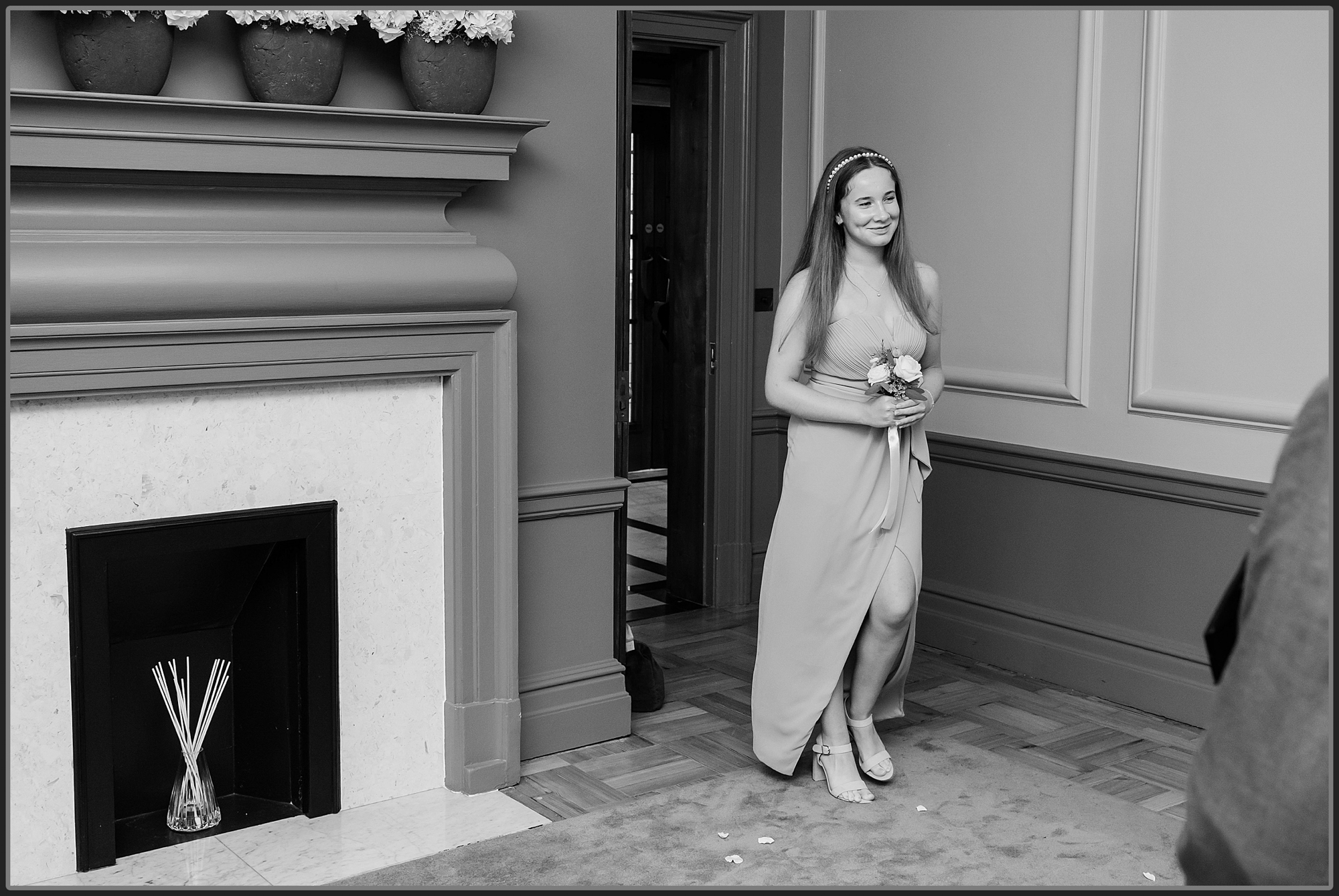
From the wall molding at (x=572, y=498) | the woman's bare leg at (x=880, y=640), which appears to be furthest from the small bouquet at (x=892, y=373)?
the wall molding at (x=572, y=498)

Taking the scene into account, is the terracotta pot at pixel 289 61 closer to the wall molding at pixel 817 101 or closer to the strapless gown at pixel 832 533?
the strapless gown at pixel 832 533

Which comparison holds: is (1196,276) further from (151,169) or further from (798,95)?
(151,169)

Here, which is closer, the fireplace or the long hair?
the fireplace

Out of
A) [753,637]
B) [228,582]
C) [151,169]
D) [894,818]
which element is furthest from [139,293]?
[753,637]

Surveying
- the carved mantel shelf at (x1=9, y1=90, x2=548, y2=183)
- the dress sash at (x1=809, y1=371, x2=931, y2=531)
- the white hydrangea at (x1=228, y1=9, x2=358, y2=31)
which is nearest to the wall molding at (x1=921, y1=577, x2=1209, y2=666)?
the dress sash at (x1=809, y1=371, x2=931, y2=531)

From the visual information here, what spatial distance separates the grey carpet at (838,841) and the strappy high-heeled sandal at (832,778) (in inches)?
1.2

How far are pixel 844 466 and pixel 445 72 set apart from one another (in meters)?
1.35

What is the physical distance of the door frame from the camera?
16.7 ft

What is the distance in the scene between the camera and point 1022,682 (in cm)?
438

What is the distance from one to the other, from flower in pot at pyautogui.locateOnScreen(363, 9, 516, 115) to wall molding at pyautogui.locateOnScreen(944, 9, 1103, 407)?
196 cm

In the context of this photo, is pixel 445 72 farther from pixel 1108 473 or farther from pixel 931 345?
pixel 1108 473

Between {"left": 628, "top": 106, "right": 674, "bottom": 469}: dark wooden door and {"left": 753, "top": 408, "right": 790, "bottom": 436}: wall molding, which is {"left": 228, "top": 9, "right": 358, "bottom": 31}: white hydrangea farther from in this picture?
{"left": 628, "top": 106, "right": 674, "bottom": 469}: dark wooden door

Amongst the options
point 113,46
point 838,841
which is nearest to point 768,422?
point 838,841

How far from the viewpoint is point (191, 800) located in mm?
3072
